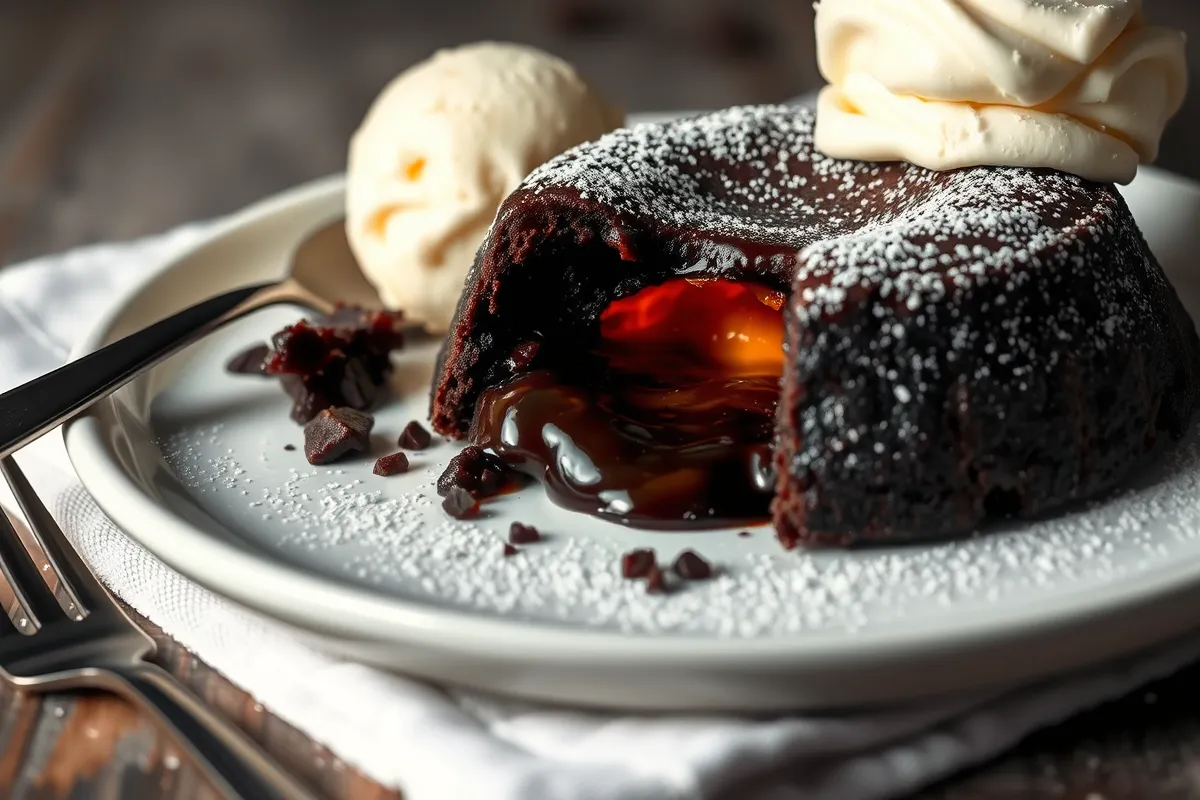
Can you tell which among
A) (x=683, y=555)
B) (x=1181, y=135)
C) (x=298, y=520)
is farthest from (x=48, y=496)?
(x=1181, y=135)

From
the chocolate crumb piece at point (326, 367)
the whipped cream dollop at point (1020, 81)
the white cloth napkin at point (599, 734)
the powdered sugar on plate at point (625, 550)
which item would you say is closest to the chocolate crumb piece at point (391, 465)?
the powdered sugar on plate at point (625, 550)

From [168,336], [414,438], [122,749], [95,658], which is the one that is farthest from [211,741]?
[168,336]

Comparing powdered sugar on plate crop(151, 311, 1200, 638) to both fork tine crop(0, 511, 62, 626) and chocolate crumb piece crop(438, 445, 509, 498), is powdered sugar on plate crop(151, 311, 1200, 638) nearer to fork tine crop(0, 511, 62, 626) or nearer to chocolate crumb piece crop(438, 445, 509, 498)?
chocolate crumb piece crop(438, 445, 509, 498)

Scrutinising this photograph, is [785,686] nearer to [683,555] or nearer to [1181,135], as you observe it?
[683,555]

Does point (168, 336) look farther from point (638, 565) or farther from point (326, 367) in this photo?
point (638, 565)

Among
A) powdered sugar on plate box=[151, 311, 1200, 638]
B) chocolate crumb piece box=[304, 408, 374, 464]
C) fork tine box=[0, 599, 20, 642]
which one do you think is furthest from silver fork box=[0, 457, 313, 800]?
chocolate crumb piece box=[304, 408, 374, 464]

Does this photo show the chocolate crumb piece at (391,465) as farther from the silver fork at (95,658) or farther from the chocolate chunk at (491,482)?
the silver fork at (95,658)
